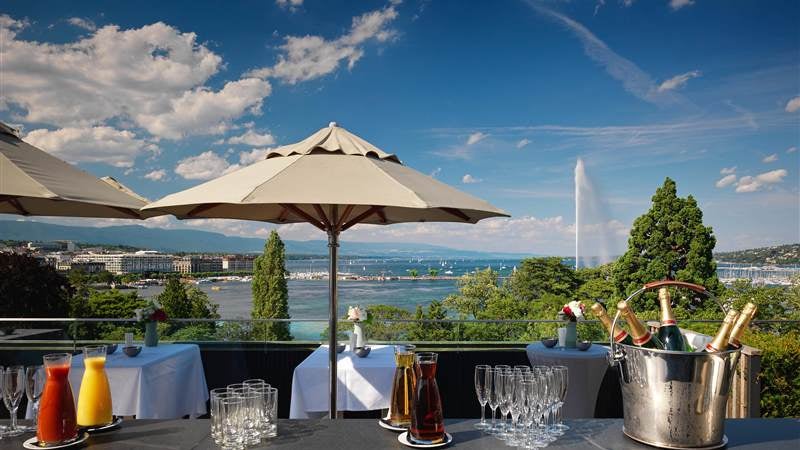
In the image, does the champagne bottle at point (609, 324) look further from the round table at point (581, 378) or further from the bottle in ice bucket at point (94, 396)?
the round table at point (581, 378)

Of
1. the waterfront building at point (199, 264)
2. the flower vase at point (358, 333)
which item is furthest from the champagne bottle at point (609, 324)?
the waterfront building at point (199, 264)

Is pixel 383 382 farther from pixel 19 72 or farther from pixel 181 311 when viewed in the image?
pixel 19 72

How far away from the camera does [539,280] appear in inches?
1270

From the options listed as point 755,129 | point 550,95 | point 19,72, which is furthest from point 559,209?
point 19,72

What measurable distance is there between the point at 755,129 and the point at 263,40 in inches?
1332

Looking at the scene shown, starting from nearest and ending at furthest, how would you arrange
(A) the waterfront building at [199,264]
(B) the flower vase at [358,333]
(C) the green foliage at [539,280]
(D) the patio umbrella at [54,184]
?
(D) the patio umbrella at [54,184] < (B) the flower vase at [358,333] < (A) the waterfront building at [199,264] < (C) the green foliage at [539,280]

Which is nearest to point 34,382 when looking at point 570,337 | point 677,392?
point 677,392

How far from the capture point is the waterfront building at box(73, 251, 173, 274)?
79.3 feet

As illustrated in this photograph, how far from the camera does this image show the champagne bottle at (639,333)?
5.46ft

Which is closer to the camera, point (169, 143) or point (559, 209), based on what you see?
point (169, 143)

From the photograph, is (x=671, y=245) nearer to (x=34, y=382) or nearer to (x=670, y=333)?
(x=670, y=333)

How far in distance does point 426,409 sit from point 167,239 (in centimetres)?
5099

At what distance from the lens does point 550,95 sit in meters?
48.7

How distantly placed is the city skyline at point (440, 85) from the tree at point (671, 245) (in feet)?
3.41
